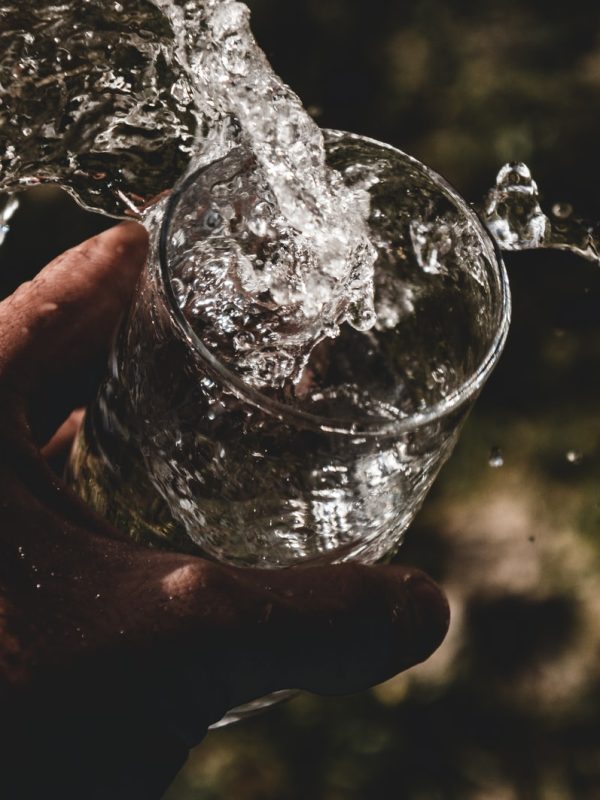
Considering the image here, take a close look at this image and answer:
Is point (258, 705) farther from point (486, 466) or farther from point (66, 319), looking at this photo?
point (486, 466)

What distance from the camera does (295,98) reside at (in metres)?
0.76

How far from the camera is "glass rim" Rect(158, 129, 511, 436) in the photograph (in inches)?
20.8

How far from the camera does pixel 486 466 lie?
1234 mm

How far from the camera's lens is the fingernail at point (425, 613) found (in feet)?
2.14

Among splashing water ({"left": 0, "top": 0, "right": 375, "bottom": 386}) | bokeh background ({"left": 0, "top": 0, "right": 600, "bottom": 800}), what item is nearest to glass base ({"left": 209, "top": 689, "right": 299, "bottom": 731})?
splashing water ({"left": 0, "top": 0, "right": 375, "bottom": 386})

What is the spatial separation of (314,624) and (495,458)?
682mm

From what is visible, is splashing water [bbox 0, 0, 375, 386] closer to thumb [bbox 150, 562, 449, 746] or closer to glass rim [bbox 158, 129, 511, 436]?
glass rim [bbox 158, 129, 511, 436]

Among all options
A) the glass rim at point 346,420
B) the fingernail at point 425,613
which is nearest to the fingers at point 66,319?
the glass rim at point 346,420

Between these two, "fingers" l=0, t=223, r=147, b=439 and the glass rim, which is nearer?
the glass rim

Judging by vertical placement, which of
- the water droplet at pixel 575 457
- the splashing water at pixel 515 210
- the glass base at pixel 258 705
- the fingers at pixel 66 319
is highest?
the fingers at pixel 66 319

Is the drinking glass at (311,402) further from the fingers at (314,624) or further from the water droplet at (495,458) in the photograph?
the water droplet at (495,458)

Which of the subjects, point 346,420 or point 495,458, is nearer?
point 346,420

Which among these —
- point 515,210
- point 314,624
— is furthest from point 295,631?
point 515,210

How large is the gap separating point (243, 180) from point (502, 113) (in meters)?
0.81
